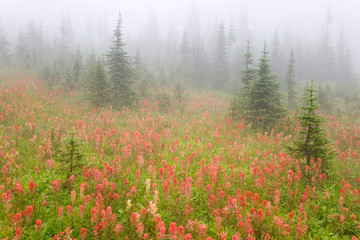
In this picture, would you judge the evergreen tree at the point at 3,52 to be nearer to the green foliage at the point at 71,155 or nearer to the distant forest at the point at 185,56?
the distant forest at the point at 185,56

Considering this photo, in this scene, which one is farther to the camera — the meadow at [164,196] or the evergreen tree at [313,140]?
the evergreen tree at [313,140]

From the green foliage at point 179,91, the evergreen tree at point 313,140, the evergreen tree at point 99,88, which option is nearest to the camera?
the evergreen tree at point 313,140

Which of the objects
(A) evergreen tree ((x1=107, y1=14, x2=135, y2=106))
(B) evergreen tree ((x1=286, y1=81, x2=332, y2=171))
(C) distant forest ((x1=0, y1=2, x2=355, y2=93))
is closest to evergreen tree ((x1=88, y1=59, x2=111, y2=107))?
(A) evergreen tree ((x1=107, y1=14, x2=135, y2=106))

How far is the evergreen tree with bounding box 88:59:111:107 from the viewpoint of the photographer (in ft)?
44.7

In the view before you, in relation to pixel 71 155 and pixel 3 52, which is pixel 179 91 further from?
pixel 3 52

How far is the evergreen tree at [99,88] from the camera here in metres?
13.6

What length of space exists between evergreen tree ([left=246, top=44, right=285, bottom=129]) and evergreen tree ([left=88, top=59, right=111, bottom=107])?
9.48 meters

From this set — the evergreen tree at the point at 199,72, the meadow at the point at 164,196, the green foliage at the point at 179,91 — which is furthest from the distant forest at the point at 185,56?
the meadow at the point at 164,196

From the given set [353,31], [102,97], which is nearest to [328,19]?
[353,31]

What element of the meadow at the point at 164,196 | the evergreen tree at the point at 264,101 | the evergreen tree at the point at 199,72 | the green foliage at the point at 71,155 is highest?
the evergreen tree at the point at 199,72

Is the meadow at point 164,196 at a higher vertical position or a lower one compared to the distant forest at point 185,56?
lower

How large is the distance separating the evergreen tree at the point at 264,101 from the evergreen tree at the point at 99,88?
9482 millimetres

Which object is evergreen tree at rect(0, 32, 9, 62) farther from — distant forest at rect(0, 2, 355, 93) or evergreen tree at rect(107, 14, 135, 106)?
evergreen tree at rect(107, 14, 135, 106)

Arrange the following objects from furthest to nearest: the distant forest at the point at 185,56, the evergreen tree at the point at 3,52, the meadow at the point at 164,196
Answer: the evergreen tree at the point at 3,52
the distant forest at the point at 185,56
the meadow at the point at 164,196
